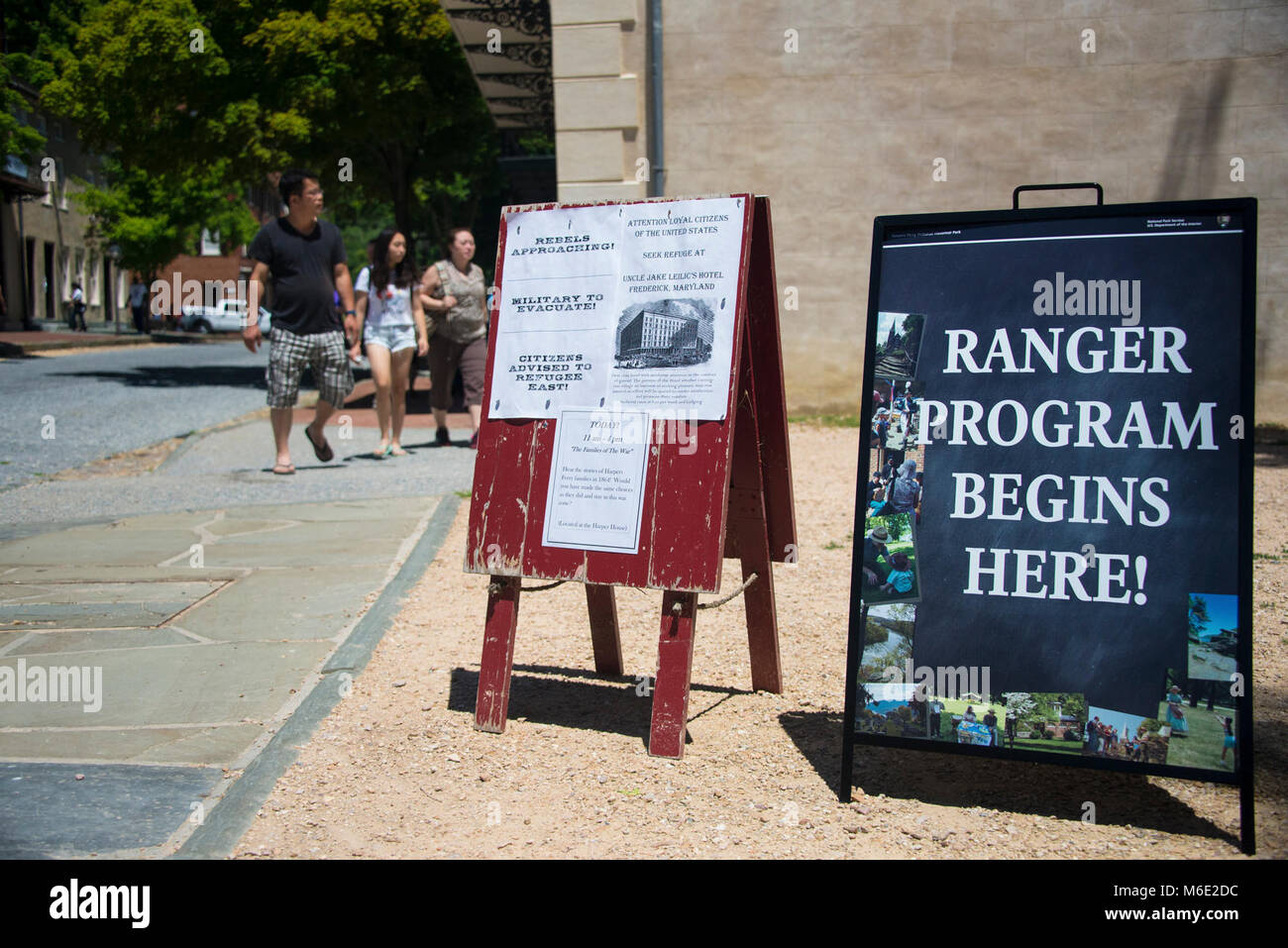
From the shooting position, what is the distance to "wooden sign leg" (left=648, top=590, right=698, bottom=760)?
3.70 m

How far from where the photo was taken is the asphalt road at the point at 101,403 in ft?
36.7

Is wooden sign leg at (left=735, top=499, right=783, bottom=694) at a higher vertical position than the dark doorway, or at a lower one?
lower

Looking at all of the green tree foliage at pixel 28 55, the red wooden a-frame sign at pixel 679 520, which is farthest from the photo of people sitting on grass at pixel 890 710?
the green tree foliage at pixel 28 55

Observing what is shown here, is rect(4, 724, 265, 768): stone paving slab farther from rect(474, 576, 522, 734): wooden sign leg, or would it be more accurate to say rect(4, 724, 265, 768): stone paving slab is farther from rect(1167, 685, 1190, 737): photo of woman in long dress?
rect(1167, 685, 1190, 737): photo of woman in long dress

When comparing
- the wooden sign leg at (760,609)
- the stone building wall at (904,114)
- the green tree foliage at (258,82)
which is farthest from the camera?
the green tree foliage at (258,82)

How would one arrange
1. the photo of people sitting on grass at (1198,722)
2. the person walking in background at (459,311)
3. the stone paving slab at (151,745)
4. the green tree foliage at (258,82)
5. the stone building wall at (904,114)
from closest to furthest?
the photo of people sitting on grass at (1198,722)
the stone paving slab at (151,745)
the person walking in background at (459,311)
the stone building wall at (904,114)
the green tree foliage at (258,82)

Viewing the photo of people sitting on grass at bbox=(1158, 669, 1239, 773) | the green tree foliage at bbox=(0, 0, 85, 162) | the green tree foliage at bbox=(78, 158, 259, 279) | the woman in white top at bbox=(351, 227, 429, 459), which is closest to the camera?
the photo of people sitting on grass at bbox=(1158, 669, 1239, 773)

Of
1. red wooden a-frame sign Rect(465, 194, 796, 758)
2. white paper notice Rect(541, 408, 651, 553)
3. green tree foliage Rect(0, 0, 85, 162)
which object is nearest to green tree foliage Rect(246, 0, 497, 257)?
green tree foliage Rect(0, 0, 85, 162)

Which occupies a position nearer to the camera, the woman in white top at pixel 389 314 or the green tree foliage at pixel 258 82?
the woman in white top at pixel 389 314

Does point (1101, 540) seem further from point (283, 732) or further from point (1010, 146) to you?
point (1010, 146)

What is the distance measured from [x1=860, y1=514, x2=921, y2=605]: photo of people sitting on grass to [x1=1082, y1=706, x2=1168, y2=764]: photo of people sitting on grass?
0.58 metres

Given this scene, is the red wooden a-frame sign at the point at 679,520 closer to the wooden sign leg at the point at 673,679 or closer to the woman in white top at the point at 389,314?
the wooden sign leg at the point at 673,679

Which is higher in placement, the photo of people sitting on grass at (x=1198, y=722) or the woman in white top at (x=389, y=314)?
the woman in white top at (x=389, y=314)
